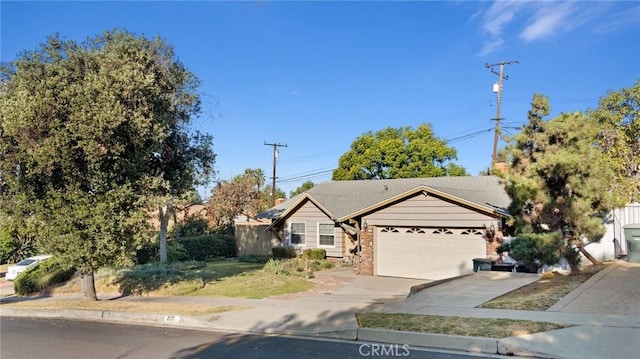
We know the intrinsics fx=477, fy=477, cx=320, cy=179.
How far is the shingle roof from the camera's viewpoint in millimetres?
19391

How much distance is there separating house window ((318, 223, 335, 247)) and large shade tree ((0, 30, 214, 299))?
486 inches

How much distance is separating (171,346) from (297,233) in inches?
731

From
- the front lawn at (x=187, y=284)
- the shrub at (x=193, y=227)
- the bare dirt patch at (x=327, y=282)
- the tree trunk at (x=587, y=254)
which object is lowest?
the bare dirt patch at (x=327, y=282)

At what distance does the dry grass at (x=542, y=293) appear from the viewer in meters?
9.54

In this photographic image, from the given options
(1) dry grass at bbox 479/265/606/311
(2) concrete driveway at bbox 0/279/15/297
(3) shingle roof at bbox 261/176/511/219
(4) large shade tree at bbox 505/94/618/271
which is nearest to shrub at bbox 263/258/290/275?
(3) shingle roof at bbox 261/176/511/219

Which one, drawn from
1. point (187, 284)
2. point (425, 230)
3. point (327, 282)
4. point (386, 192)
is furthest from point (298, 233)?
point (187, 284)

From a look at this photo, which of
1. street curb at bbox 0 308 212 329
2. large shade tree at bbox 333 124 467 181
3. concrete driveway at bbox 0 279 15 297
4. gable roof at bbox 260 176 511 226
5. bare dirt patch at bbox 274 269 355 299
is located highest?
large shade tree at bbox 333 124 467 181

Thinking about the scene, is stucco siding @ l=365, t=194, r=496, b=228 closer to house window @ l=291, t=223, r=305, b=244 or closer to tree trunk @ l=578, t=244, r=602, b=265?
tree trunk @ l=578, t=244, r=602, b=265

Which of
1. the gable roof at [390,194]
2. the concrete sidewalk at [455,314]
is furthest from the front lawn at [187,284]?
the gable roof at [390,194]

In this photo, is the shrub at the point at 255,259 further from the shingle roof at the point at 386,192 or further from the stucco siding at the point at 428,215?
the stucco siding at the point at 428,215

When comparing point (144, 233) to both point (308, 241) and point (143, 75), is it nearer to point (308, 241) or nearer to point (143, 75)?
point (143, 75)

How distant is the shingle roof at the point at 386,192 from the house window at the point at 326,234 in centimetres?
Result: 96

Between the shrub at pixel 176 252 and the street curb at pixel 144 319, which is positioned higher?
the shrub at pixel 176 252

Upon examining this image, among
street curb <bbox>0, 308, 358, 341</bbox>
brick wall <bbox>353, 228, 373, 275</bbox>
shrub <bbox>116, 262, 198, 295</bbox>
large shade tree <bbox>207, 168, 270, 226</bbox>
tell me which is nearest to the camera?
street curb <bbox>0, 308, 358, 341</bbox>
